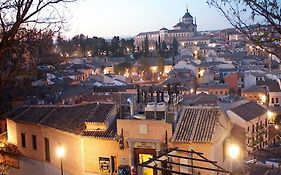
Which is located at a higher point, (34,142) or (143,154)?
(143,154)

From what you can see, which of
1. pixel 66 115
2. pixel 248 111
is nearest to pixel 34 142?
pixel 66 115

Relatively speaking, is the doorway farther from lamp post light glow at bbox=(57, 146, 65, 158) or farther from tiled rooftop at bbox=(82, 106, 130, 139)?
lamp post light glow at bbox=(57, 146, 65, 158)

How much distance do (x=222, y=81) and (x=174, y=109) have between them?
41886 millimetres

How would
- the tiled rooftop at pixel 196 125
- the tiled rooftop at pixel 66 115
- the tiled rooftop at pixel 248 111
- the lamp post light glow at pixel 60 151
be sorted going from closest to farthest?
the tiled rooftop at pixel 196 125, the lamp post light glow at pixel 60 151, the tiled rooftop at pixel 66 115, the tiled rooftop at pixel 248 111

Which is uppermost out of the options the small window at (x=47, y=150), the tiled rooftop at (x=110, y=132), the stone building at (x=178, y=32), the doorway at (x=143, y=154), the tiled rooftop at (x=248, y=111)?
the stone building at (x=178, y=32)

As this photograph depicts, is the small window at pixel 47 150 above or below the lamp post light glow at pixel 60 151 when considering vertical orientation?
below

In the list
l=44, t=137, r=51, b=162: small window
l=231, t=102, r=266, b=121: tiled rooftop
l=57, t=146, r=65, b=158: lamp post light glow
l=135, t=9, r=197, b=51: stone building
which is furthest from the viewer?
l=135, t=9, r=197, b=51: stone building

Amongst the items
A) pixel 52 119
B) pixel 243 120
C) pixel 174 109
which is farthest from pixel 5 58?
pixel 243 120

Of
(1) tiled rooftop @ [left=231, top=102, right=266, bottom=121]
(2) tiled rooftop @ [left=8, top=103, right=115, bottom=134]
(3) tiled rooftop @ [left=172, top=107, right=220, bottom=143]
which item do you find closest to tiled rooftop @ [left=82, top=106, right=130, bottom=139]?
(2) tiled rooftop @ [left=8, top=103, right=115, bottom=134]

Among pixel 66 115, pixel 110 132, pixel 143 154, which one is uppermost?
pixel 66 115

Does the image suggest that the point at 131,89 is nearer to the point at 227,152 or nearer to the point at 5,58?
the point at 227,152

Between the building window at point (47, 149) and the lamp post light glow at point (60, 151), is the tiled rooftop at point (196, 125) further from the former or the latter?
the building window at point (47, 149)

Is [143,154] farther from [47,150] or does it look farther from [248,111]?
[248,111]

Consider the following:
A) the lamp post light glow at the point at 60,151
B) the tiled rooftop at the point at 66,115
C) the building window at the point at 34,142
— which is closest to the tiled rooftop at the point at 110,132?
the tiled rooftop at the point at 66,115
